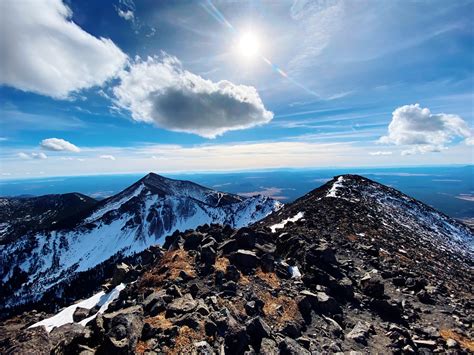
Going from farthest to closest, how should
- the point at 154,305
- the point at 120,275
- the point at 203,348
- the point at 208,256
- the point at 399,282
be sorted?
1. the point at 120,275
2. the point at 208,256
3. the point at 399,282
4. the point at 154,305
5. the point at 203,348

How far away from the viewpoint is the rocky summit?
16312 millimetres

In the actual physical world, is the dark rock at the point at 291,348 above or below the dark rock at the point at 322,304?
above

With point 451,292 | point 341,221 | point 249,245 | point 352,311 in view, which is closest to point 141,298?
point 249,245

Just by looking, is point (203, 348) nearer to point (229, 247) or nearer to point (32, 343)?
point (32, 343)

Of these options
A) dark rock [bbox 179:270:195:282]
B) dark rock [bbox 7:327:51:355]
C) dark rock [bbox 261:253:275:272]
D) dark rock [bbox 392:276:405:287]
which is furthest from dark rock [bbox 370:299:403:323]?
dark rock [bbox 7:327:51:355]

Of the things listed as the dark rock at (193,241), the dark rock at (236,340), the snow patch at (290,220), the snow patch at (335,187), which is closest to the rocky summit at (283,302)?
the dark rock at (236,340)

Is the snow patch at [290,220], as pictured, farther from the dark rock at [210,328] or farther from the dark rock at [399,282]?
the dark rock at [210,328]

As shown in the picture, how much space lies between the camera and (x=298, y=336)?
720 inches

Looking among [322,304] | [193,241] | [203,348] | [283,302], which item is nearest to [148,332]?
[203,348]

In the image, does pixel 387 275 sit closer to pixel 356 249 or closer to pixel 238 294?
pixel 356 249

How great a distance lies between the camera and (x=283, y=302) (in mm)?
22328

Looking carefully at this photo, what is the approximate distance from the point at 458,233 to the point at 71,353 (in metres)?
73.1

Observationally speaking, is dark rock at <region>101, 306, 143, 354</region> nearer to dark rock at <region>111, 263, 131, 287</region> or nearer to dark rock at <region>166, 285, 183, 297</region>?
dark rock at <region>166, 285, 183, 297</region>

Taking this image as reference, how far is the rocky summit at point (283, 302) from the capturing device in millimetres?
16312
